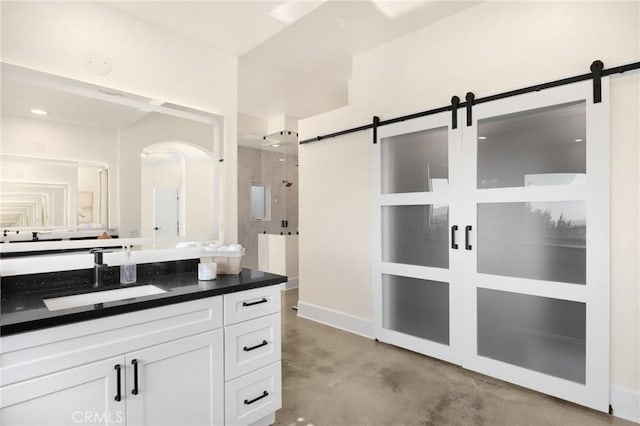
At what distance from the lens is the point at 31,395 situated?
49.6 inches

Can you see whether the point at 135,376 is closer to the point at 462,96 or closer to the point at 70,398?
the point at 70,398

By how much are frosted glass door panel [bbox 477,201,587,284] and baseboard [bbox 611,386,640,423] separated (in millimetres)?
694

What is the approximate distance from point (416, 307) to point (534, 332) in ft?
3.12

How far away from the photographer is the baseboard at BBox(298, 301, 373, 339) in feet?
11.8

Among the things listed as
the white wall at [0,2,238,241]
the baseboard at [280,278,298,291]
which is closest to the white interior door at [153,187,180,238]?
the white wall at [0,2,238,241]

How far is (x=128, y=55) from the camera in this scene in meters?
2.13

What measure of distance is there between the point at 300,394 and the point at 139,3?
2719mm

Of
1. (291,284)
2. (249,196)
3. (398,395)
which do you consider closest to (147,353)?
(398,395)

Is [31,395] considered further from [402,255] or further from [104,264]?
[402,255]

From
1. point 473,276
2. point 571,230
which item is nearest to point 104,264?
point 473,276

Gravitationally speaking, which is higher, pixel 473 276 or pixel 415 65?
pixel 415 65

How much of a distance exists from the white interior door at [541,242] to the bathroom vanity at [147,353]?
174cm

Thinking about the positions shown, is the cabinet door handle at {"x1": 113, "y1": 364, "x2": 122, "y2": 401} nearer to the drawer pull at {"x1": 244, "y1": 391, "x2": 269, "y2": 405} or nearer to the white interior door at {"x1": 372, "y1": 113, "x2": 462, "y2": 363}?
the drawer pull at {"x1": 244, "y1": 391, "x2": 269, "y2": 405}

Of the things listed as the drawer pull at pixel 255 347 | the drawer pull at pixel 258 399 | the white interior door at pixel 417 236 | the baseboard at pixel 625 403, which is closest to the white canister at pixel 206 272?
the drawer pull at pixel 255 347
